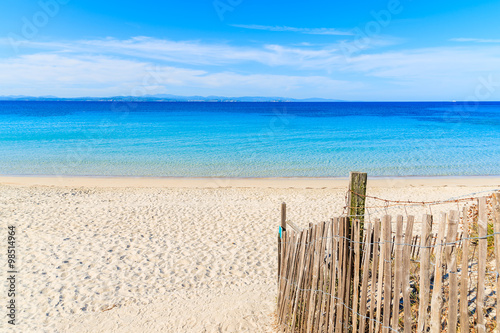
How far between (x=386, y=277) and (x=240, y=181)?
1475 cm

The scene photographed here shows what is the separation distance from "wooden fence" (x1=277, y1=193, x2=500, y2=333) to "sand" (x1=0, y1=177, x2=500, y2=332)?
4.65ft

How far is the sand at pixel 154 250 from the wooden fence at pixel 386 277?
142 cm

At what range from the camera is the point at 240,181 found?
58.1ft

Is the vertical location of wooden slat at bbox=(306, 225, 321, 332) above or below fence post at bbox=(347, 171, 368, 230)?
below

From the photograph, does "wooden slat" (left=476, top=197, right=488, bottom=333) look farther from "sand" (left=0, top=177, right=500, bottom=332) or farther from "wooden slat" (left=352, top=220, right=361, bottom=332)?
"sand" (left=0, top=177, right=500, bottom=332)

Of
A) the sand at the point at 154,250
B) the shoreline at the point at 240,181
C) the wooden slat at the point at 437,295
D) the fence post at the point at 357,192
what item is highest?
the fence post at the point at 357,192

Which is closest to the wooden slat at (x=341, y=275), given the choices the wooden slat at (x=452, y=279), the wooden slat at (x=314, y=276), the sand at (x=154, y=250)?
the wooden slat at (x=314, y=276)

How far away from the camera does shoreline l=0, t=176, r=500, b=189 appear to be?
16359 mm

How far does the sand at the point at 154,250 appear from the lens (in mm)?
5543

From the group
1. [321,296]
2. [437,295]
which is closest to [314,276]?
[321,296]

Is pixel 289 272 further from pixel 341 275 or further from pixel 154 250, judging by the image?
pixel 154 250

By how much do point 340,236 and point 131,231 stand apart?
295 inches

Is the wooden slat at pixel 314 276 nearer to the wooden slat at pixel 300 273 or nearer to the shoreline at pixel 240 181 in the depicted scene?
the wooden slat at pixel 300 273

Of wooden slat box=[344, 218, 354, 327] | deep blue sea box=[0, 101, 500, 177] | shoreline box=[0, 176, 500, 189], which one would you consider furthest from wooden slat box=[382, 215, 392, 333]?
deep blue sea box=[0, 101, 500, 177]
